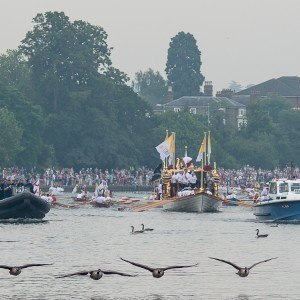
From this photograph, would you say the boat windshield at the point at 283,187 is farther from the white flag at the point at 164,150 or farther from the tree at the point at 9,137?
the tree at the point at 9,137

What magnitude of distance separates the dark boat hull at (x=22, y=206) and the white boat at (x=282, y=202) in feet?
44.4

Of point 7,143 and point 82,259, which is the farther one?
point 7,143

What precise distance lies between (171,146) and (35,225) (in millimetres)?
33122

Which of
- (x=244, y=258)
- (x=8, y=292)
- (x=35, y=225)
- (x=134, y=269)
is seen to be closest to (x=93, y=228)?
(x=35, y=225)

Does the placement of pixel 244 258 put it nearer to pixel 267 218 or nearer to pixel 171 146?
pixel 267 218

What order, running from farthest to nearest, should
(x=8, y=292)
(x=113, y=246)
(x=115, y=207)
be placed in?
(x=115, y=207) < (x=113, y=246) < (x=8, y=292)

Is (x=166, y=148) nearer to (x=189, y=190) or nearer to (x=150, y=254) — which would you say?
(x=189, y=190)

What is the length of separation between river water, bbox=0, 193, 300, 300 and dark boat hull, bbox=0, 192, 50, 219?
75 centimetres

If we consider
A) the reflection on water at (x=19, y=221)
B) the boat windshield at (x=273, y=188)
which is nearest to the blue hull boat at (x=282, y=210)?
the boat windshield at (x=273, y=188)

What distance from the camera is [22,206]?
10531 cm

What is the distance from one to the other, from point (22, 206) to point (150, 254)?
2302 centimetres

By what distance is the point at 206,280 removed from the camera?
70.8 metres

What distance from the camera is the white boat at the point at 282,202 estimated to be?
10406 centimetres

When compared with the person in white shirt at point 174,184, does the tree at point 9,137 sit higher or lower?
higher
